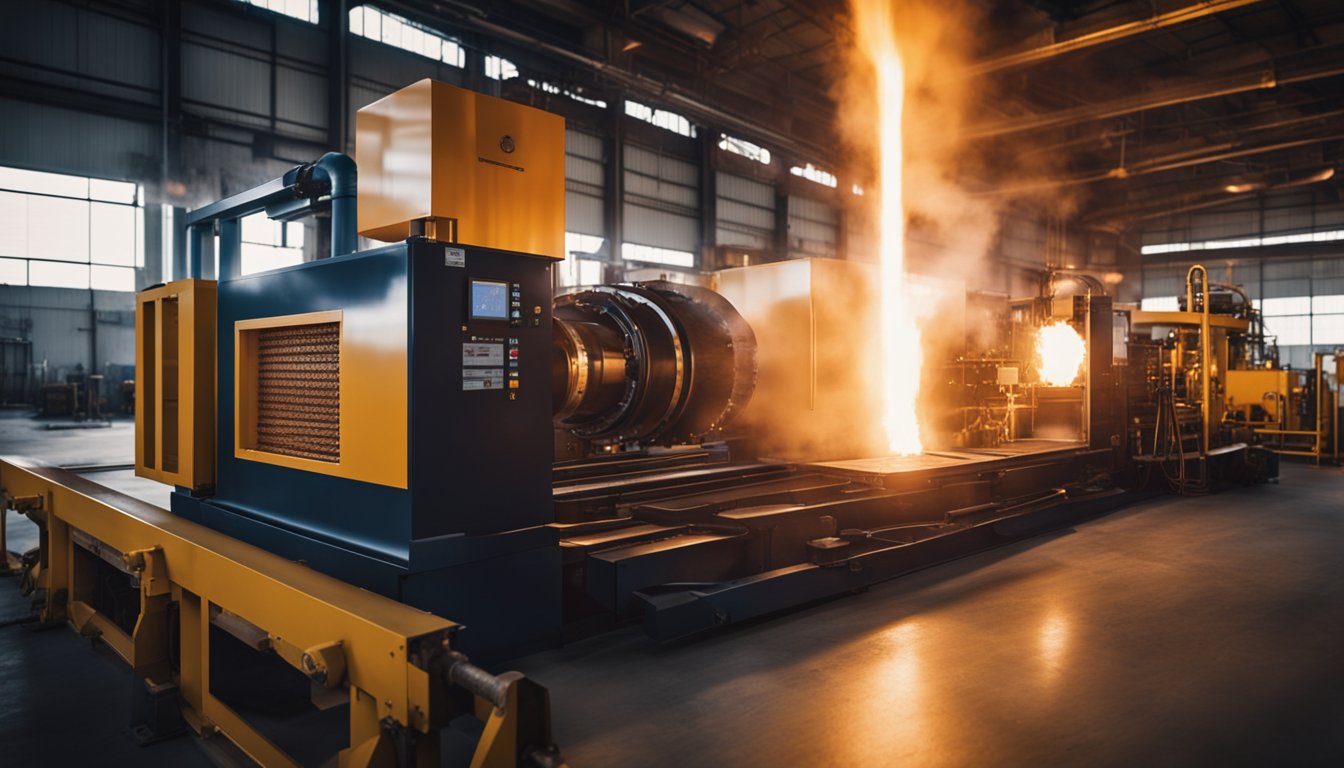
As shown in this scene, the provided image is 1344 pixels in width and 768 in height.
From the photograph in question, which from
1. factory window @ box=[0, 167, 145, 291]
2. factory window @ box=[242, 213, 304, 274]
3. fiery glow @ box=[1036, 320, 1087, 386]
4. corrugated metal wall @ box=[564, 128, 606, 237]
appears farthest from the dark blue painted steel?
factory window @ box=[0, 167, 145, 291]

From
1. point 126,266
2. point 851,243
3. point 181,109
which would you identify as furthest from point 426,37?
point 851,243

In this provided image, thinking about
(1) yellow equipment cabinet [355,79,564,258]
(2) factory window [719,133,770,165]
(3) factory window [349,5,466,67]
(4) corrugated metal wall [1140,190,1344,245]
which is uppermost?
(3) factory window [349,5,466,67]

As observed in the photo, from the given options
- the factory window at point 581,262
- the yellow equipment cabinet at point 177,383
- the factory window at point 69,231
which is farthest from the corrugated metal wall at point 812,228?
the yellow equipment cabinet at point 177,383

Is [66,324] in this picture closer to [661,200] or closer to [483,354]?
[661,200]

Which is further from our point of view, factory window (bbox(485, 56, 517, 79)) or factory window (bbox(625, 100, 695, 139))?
factory window (bbox(625, 100, 695, 139))

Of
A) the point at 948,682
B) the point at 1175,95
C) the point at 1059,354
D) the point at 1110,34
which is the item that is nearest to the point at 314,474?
the point at 948,682

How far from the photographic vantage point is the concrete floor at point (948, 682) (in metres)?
2.63

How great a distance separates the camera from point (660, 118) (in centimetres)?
1709

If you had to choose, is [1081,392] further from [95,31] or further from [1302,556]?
[95,31]

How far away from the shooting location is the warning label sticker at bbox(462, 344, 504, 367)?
2.76 meters

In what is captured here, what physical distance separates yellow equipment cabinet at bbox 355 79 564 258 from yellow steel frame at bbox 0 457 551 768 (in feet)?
4.15

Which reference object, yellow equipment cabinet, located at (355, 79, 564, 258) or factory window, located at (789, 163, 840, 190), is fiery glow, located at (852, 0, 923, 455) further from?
factory window, located at (789, 163, 840, 190)

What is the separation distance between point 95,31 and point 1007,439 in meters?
14.4

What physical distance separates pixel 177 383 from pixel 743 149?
52.6 ft
